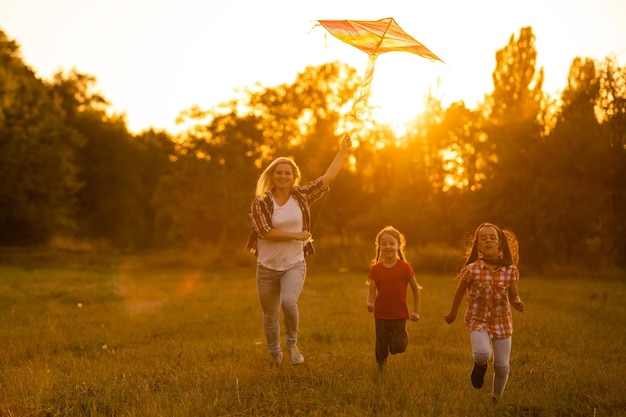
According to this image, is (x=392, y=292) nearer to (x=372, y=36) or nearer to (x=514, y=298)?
(x=514, y=298)

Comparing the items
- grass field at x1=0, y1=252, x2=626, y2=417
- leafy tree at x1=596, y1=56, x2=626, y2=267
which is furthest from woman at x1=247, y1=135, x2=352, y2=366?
leafy tree at x1=596, y1=56, x2=626, y2=267

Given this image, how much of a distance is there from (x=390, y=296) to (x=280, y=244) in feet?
5.05

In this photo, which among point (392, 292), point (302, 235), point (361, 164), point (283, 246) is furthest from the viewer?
point (361, 164)

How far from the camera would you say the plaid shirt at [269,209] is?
7.68 metres

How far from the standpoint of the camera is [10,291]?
17.7 m

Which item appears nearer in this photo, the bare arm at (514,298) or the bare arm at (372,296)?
the bare arm at (514,298)

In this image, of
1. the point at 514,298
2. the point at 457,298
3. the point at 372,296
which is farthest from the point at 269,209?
the point at 514,298

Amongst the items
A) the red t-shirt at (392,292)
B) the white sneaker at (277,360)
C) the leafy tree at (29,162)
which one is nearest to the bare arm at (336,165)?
the red t-shirt at (392,292)

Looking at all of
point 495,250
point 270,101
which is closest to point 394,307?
point 495,250

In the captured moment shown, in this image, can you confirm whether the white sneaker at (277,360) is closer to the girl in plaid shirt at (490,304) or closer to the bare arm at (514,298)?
the girl in plaid shirt at (490,304)

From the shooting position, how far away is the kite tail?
8684 mm

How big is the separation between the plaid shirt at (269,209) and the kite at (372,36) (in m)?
1.85

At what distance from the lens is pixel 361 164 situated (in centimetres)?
5097

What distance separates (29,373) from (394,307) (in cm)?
465
